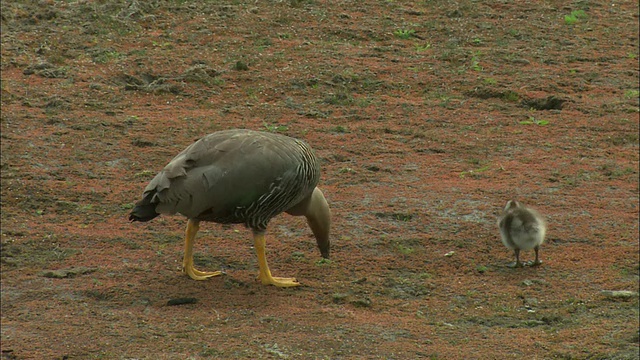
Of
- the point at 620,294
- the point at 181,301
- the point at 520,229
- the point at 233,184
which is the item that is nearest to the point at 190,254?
the point at 181,301

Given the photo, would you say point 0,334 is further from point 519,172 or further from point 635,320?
point 519,172

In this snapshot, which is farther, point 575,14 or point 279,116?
point 575,14

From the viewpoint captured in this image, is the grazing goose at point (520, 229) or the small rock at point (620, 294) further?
the grazing goose at point (520, 229)

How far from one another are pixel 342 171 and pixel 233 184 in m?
3.09

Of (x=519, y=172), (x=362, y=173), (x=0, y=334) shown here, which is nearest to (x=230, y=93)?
(x=362, y=173)

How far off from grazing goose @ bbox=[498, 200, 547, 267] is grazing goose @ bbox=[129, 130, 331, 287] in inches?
68.5

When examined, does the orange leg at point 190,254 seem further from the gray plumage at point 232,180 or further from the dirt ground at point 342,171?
the gray plumage at point 232,180

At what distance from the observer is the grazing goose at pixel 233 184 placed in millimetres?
6816

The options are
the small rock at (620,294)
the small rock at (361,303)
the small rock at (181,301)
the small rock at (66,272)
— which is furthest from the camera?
the small rock at (66,272)

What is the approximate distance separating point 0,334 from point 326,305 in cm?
223

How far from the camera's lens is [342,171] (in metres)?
9.79

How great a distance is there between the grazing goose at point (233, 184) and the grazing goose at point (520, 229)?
1740 mm

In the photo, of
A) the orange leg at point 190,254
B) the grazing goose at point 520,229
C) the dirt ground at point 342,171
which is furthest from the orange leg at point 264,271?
the grazing goose at point 520,229

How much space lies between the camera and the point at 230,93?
38.9 feet
